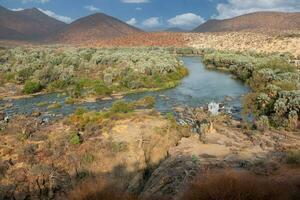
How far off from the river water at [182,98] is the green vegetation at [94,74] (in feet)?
10.9

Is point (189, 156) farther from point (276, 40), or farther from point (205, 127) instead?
point (276, 40)

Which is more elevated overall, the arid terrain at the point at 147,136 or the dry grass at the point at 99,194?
the dry grass at the point at 99,194

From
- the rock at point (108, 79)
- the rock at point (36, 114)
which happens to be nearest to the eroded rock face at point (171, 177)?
the rock at point (36, 114)

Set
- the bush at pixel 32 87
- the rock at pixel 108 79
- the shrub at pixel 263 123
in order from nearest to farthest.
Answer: the shrub at pixel 263 123
the bush at pixel 32 87
the rock at pixel 108 79

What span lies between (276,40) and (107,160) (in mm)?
99738

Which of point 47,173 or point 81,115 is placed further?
point 81,115

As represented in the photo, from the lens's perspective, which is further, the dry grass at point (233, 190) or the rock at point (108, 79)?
the rock at point (108, 79)

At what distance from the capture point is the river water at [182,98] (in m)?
50.2

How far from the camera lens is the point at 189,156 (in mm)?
30172

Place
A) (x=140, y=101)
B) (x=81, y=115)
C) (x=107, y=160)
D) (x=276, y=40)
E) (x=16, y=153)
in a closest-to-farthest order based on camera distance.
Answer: (x=107, y=160) → (x=16, y=153) → (x=81, y=115) → (x=140, y=101) → (x=276, y=40)

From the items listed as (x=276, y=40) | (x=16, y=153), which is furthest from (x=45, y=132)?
(x=276, y=40)

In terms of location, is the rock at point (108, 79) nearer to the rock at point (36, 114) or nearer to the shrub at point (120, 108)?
the rock at point (36, 114)

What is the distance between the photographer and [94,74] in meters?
75.0

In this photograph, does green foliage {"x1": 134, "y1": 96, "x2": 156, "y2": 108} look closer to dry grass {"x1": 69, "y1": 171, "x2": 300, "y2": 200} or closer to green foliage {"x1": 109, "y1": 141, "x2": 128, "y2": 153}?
green foliage {"x1": 109, "y1": 141, "x2": 128, "y2": 153}
